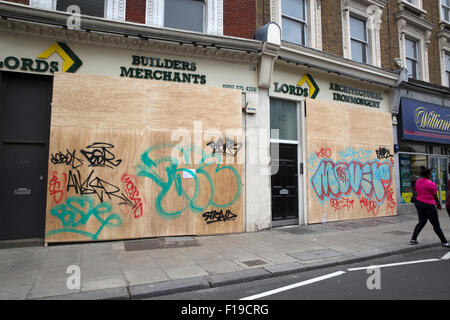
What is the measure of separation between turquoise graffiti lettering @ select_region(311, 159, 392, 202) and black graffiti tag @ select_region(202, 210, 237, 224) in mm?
3194

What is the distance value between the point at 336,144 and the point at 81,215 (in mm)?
8405

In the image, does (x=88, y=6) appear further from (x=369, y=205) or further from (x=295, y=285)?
(x=369, y=205)

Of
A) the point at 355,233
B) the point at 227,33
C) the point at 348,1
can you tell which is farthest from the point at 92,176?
the point at 348,1

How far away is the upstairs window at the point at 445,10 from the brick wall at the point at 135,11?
1536 centimetres

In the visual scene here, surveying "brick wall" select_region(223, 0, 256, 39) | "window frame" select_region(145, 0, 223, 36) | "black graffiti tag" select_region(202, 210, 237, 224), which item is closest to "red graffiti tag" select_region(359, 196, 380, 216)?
"black graffiti tag" select_region(202, 210, 237, 224)

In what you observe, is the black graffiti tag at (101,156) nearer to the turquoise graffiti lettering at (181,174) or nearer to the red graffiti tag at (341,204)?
the turquoise graffiti lettering at (181,174)

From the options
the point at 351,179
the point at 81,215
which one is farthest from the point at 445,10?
the point at 81,215

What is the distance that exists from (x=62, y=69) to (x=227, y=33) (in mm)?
4710

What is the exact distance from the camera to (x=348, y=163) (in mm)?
10656

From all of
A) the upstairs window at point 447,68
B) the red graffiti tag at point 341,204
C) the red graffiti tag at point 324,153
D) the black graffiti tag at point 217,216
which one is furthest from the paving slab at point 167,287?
the upstairs window at point 447,68

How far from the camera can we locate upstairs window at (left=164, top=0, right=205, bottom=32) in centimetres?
866

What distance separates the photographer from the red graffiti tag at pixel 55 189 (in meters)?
6.87
